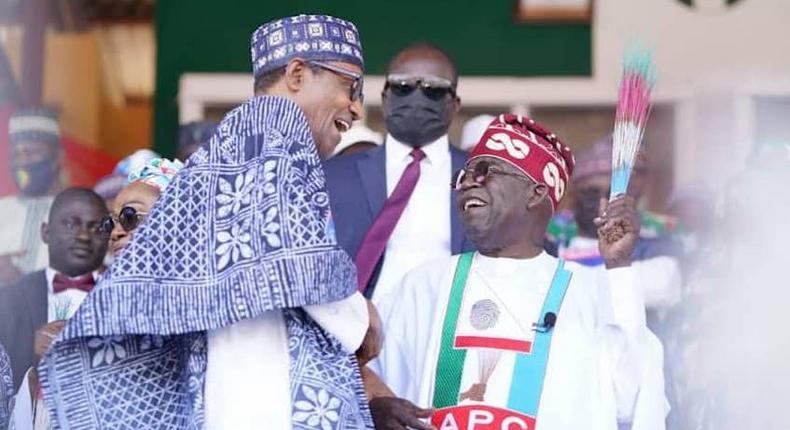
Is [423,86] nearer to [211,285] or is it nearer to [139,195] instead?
[139,195]

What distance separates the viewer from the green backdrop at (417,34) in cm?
949

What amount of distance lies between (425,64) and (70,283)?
5.03 feet

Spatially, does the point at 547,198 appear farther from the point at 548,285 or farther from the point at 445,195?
the point at 445,195

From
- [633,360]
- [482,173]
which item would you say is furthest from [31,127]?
[633,360]

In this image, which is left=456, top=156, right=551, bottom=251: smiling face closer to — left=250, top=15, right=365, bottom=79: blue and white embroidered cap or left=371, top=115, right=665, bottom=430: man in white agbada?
left=371, top=115, right=665, bottom=430: man in white agbada

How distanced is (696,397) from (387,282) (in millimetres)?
1151

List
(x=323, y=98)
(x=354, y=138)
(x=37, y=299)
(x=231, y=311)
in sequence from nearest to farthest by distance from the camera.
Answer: (x=231, y=311)
(x=323, y=98)
(x=37, y=299)
(x=354, y=138)

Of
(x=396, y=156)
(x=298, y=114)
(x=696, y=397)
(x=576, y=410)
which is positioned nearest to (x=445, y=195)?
(x=396, y=156)

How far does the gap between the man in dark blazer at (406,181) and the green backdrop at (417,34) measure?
3202mm

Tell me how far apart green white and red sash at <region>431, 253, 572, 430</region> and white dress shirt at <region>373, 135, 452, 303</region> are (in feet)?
3.19

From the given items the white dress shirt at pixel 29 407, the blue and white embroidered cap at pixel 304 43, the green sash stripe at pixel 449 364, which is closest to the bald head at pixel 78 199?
the white dress shirt at pixel 29 407

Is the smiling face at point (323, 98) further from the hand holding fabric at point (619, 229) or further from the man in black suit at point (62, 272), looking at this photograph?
the man in black suit at point (62, 272)

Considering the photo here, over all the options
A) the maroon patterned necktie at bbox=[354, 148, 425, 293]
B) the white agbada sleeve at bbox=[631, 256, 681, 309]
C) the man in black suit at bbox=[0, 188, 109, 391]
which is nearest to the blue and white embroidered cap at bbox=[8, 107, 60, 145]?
the man in black suit at bbox=[0, 188, 109, 391]

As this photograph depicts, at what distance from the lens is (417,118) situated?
20.1ft
